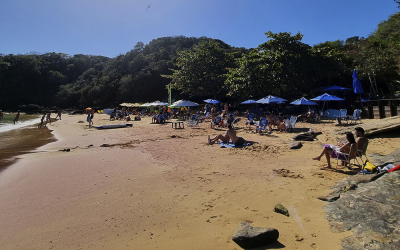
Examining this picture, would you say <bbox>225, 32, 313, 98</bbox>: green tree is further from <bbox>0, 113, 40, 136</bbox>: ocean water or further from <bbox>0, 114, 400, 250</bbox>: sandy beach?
<bbox>0, 113, 40, 136</bbox>: ocean water

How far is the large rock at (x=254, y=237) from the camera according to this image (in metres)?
2.60

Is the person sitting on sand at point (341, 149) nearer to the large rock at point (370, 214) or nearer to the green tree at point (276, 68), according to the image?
the large rock at point (370, 214)

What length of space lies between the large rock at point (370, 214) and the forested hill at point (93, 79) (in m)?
40.0

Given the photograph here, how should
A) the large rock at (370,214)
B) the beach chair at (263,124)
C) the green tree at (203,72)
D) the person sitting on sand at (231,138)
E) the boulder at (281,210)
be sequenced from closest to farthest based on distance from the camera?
the large rock at (370,214) < the boulder at (281,210) < the person sitting on sand at (231,138) < the beach chair at (263,124) < the green tree at (203,72)

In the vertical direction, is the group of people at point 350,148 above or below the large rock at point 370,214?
above

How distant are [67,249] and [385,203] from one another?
4089mm

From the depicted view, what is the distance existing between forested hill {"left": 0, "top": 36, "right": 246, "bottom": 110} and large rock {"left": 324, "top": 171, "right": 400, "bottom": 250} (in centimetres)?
4003

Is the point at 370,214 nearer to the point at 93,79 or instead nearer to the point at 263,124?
the point at 263,124

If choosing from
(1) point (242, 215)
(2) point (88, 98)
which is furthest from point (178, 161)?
(2) point (88, 98)

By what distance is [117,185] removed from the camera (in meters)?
4.79

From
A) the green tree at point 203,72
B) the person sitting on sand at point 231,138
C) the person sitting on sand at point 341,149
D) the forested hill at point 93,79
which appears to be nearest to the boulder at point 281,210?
the person sitting on sand at point 341,149

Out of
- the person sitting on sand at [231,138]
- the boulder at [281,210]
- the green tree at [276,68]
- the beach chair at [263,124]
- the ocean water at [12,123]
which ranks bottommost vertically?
the ocean water at [12,123]

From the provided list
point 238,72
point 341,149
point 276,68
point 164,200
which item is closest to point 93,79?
point 238,72

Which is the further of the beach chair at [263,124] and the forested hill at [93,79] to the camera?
the forested hill at [93,79]
